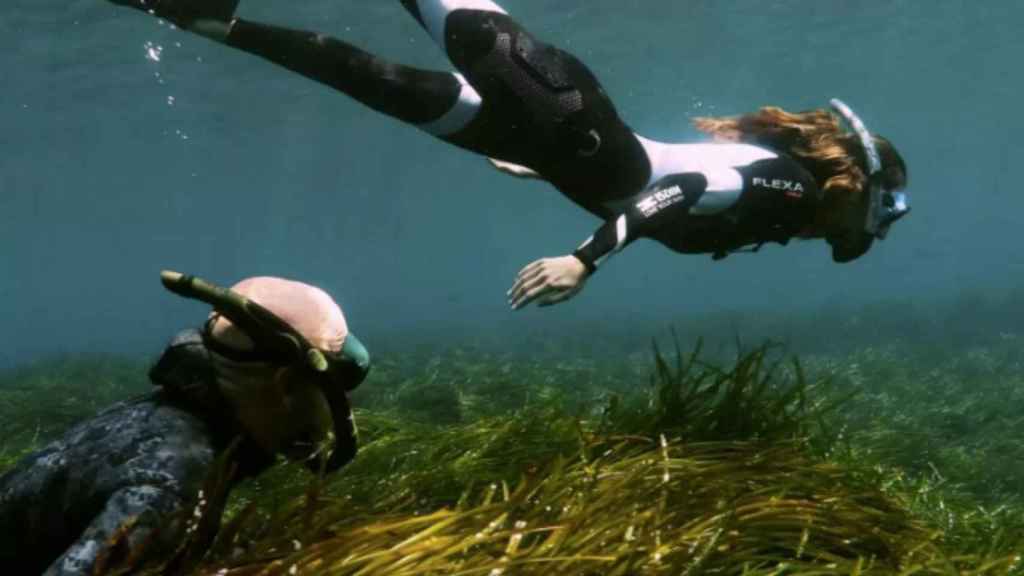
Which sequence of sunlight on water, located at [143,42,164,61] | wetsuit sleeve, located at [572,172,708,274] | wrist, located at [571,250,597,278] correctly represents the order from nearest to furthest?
1. wrist, located at [571,250,597,278]
2. wetsuit sleeve, located at [572,172,708,274]
3. sunlight on water, located at [143,42,164,61]

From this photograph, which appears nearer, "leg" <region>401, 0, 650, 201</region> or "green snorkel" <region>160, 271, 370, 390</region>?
"green snorkel" <region>160, 271, 370, 390</region>

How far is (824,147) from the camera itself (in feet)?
18.4

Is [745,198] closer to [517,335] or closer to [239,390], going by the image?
[239,390]

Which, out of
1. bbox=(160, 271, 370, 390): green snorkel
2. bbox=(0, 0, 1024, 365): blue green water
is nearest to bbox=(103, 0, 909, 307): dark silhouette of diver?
bbox=(160, 271, 370, 390): green snorkel

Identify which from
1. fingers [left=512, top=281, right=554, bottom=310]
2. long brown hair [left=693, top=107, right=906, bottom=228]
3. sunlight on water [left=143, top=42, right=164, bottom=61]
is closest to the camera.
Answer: fingers [left=512, top=281, right=554, bottom=310]

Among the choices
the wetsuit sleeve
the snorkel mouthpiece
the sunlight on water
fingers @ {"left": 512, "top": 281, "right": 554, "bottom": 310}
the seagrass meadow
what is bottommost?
the seagrass meadow

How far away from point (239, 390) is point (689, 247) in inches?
140

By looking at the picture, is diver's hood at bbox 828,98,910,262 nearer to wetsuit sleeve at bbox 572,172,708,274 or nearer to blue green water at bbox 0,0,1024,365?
wetsuit sleeve at bbox 572,172,708,274

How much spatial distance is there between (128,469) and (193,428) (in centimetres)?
24

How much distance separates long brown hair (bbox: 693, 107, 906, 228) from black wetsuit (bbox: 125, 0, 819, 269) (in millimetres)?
275

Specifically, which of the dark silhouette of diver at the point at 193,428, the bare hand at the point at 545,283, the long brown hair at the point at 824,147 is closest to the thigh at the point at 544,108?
the long brown hair at the point at 824,147

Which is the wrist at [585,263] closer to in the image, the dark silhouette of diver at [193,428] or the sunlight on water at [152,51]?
the dark silhouette of diver at [193,428]

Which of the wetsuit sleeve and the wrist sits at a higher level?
the wetsuit sleeve

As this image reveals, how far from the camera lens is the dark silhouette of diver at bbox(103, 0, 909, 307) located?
522 centimetres
